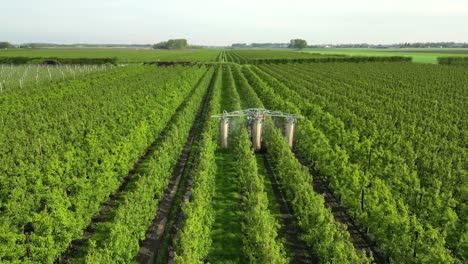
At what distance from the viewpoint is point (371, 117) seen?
40812mm

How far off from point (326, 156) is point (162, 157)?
1171 cm

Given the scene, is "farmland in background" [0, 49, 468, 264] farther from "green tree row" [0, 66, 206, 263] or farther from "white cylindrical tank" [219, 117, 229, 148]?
"white cylindrical tank" [219, 117, 229, 148]

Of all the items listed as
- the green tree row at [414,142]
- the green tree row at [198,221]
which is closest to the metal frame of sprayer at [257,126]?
the green tree row at [414,142]

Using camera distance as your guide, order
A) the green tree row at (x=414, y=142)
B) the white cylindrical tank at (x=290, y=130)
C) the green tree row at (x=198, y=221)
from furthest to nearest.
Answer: the white cylindrical tank at (x=290, y=130) → the green tree row at (x=414, y=142) → the green tree row at (x=198, y=221)

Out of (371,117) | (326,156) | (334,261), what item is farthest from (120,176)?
(371,117)

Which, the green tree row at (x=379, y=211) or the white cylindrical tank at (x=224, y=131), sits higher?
the white cylindrical tank at (x=224, y=131)

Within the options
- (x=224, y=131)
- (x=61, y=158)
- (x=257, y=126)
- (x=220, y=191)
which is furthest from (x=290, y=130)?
(x=61, y=158)

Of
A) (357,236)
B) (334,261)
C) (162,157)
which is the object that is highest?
(162,157)

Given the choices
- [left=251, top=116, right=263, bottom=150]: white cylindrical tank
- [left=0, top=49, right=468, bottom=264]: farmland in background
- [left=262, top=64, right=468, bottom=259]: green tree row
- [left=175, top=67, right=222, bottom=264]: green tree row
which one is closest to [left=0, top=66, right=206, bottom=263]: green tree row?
[left=0, top=49, right=468, bottom=264]: farmland in background

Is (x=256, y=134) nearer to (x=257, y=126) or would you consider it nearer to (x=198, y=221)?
(x=257, y=126)

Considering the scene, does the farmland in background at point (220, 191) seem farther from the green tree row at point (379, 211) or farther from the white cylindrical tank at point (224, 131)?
the white cylindrical tank at point (224, 131)

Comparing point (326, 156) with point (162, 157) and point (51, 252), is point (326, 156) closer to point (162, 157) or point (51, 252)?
point (162, 157)

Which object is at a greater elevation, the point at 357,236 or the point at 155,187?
the point at 155,187

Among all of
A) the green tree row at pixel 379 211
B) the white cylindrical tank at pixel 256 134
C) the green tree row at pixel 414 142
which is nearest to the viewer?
the green tree row at pixel 379 211
